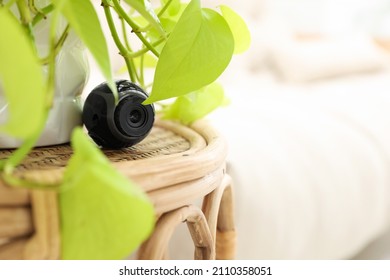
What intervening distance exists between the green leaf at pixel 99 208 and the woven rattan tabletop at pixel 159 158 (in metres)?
0.04

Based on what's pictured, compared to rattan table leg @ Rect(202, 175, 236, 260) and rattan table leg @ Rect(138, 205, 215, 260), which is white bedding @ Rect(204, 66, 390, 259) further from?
rattan table leg @ Rect(138, 205, 215, 260)

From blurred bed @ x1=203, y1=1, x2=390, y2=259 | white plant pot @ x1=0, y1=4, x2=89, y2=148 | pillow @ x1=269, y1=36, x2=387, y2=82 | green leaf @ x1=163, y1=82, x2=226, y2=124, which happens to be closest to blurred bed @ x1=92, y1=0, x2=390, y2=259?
blurred bed @ x1=203, y1=1, x2=390, y2=259

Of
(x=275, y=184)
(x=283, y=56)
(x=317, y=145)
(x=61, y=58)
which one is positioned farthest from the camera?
(x=283, y=56)

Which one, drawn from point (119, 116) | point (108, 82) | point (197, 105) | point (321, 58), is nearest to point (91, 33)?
point (108, 82)

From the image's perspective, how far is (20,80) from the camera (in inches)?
9.4

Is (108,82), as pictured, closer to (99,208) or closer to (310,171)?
(99,208)

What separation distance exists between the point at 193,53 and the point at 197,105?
20 cm

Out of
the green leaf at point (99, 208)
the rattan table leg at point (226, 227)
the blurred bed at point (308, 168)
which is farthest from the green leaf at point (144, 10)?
the blurred bed at point (308, 168)

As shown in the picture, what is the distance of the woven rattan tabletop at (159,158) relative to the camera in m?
0.35

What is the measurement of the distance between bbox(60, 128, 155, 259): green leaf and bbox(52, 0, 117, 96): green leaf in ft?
0.12

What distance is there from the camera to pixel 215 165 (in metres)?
0.41

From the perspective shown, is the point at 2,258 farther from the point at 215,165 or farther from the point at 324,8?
the point at 324,8
